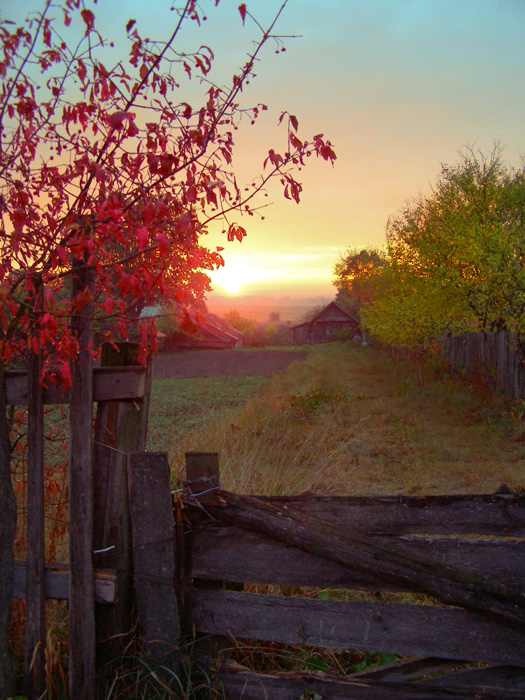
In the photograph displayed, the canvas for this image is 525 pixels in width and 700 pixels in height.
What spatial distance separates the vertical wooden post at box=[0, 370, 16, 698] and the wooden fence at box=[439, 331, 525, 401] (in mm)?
12173

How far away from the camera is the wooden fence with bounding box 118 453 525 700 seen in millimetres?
2480

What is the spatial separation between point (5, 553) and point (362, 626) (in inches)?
71.7

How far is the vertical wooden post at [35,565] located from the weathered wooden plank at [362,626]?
0.77 m

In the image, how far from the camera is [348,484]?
25.5 ft

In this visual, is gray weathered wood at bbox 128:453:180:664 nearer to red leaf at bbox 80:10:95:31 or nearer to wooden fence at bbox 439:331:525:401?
red leaf at bbox 80:10:95:31

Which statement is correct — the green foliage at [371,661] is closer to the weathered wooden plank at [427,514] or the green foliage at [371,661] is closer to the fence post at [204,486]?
the fence post at [204,486]

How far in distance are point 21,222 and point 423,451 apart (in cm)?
902

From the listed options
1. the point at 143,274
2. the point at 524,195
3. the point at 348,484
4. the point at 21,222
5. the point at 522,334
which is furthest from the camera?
the point at 524,195

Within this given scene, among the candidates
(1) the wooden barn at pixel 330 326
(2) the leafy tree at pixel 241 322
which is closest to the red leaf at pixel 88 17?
(1) the wooden barn at pixel 330 326

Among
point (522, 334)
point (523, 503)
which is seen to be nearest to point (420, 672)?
point (523, 503)

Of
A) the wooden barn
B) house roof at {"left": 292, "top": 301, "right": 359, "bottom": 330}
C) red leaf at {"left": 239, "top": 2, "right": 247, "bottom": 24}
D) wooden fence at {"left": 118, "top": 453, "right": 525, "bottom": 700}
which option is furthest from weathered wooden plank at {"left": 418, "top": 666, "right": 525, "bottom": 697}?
house roof at {"left": 292, "top": 301, "right": 359, "bottom": 330}

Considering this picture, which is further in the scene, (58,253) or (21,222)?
(58,253)

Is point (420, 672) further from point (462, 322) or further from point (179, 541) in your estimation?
point (462, 322)

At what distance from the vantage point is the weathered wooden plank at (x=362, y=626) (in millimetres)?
2486
